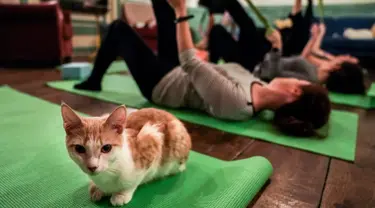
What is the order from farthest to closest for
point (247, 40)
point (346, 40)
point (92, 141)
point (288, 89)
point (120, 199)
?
point (346, 40)
point (247, 40)
point (288, 89)
point (120, 199)
point (92, 141)

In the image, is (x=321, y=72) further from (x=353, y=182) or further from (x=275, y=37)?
(x=353, y=182)

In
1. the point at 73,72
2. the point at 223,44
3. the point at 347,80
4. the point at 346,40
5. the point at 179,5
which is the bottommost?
the point at 73,72

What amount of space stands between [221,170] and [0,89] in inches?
73.0

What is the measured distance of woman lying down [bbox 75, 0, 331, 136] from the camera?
4.63 ft

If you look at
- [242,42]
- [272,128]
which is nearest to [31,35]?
[242,42]

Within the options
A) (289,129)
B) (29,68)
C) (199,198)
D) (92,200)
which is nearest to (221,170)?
(199,198)

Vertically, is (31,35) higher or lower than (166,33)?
lower

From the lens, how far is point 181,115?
5.44 feet

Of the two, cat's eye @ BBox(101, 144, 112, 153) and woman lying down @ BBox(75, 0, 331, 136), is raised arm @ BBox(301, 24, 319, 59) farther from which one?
cat's eye @ BBox(101, 144, 112, 153)

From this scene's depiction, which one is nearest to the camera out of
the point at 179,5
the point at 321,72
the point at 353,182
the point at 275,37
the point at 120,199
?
the point at 120,199

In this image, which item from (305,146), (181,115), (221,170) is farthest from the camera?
(181,115)

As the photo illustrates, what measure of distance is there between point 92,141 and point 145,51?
47.2 inches

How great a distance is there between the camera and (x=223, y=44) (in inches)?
93.0

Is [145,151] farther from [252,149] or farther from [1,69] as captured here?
[1,69]
